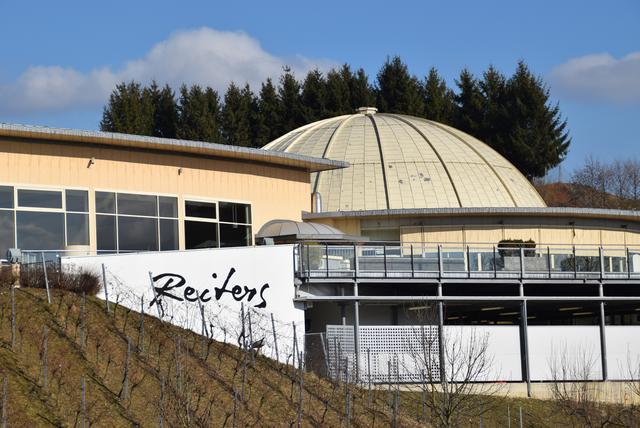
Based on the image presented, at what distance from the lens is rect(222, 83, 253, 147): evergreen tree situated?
88.5m

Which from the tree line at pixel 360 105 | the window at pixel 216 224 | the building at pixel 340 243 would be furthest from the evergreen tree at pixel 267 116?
the window at pixel 216 224

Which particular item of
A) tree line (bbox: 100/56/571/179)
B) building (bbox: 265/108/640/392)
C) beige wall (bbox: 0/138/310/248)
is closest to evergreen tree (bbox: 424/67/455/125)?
tree line (bbox: 100/56/571/179)

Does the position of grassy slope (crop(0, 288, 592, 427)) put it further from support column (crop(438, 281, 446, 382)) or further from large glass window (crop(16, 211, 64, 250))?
large glass window (crop(16, 211, 64, 250))

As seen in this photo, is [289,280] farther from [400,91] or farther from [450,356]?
[400,91]

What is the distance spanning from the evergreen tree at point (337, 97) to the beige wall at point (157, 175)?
122 feet

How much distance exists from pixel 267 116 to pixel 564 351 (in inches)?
1839

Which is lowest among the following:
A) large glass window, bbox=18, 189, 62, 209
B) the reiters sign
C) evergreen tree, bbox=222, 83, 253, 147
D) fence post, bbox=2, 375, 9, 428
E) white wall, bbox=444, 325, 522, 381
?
white wall, bbox=444, 325, 522, 381

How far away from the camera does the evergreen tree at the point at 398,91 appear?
299 ft

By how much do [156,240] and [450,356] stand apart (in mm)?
11178

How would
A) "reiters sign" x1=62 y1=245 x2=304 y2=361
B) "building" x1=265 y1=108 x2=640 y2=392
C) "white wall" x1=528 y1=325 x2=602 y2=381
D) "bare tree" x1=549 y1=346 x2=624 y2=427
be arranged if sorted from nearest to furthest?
"reiters sign" x1=62 y1=245 x2=304 y2=361 → "bare tree" x1=549 y1=346 x2=624 y2=427 → "building" x1=265 y1=108 x2=640 y2=392 → "white wall" x1=528 y1=325 x2=602 y2=381

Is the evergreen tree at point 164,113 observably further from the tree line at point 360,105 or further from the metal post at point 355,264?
the metal post at point 355,264

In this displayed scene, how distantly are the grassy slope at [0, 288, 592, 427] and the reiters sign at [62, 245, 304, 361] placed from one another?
2.05 meters

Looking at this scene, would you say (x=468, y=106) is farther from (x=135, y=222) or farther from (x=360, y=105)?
(x=135, y=222)

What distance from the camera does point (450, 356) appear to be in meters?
46.0
